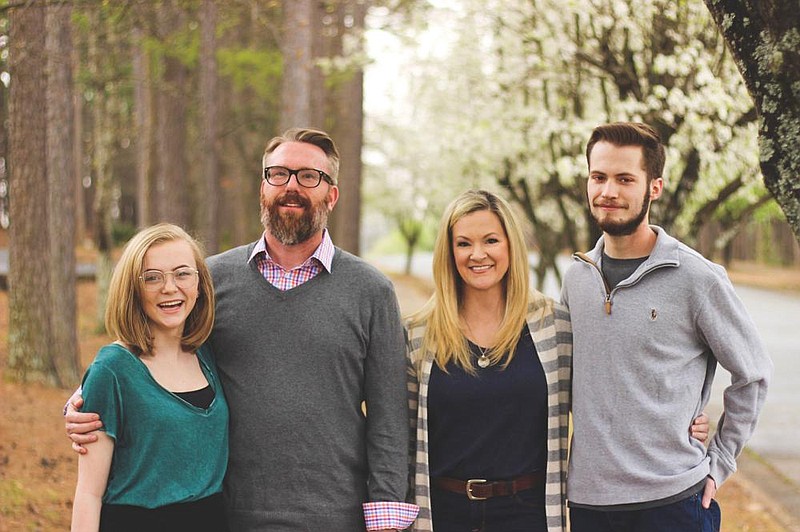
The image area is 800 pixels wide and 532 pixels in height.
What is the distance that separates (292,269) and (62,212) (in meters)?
7.82

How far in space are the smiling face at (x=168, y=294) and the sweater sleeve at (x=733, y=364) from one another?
79.9 inches

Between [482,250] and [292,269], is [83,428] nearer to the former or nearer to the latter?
[292,269]

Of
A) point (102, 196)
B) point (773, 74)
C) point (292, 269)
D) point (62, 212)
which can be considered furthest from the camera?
point (102, 196)

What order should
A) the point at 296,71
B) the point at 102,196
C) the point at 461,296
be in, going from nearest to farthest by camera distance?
the point at 461,296
the point at 296,71
the point at 102,196

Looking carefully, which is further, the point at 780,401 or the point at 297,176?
the point at 780,401

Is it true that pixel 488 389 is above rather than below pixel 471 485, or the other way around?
above

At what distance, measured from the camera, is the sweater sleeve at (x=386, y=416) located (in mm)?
3596

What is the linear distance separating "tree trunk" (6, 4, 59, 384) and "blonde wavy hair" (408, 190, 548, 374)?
7.00m

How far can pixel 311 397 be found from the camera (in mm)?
3555

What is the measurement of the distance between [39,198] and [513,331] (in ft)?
26.0

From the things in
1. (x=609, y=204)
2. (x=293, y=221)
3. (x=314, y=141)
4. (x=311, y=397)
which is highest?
(x=314, y=141)

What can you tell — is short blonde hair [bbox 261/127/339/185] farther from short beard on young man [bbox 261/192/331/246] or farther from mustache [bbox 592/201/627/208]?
mustache [bbox 592/201/627/208]

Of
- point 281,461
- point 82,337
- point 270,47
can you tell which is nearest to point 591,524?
point 281,461

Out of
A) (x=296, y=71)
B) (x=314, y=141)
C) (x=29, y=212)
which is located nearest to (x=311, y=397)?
(x=314, y=141)
